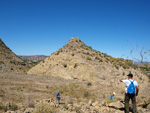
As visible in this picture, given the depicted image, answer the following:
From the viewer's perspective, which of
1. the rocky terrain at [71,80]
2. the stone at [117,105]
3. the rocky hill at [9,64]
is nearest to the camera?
the stone at [117,105]

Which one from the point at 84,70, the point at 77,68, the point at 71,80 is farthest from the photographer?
the point at 77,68

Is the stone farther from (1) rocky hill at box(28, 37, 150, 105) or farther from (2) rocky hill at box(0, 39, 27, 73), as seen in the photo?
(2) rocky hill at box(0, 39, 27, 73)

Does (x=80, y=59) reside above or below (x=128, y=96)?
above

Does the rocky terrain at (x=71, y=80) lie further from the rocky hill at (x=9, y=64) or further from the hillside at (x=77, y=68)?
the rocky hill at (x=9, y=64)

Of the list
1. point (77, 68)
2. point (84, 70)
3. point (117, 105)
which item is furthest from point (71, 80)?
point (117, 105)

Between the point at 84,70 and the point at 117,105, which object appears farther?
the point at 84,70

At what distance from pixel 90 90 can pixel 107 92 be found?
1.84 m

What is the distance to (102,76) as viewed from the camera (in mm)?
17844

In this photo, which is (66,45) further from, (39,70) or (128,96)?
(128,96)

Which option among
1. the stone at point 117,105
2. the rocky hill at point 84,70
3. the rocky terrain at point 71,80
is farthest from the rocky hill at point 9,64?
the stone at point 117,105

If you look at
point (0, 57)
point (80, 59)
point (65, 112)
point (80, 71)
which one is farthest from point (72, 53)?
point (0, 57)

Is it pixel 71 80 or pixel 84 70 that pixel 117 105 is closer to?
pixel 71 80

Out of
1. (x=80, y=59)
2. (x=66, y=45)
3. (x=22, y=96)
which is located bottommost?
(x=22, y=96)

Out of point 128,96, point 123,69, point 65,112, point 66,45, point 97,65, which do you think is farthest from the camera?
point 66,45
